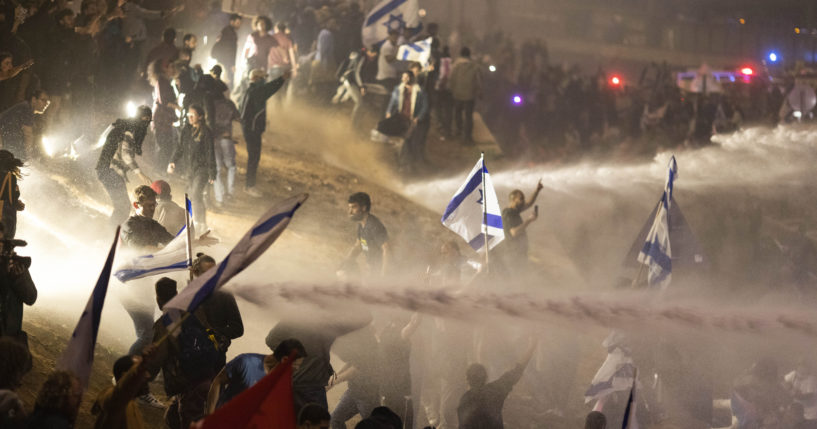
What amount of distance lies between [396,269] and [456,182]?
34.0 feet

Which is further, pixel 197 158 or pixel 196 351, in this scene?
pixel 197 158

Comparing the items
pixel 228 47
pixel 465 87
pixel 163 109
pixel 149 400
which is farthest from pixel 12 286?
pixel 465 87

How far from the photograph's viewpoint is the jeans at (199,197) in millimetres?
16031

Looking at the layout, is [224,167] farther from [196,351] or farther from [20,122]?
[196,351]

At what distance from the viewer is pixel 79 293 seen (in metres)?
12.6

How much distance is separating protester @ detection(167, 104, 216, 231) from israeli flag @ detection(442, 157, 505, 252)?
16.4ft

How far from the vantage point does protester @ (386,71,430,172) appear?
22078 millimetres

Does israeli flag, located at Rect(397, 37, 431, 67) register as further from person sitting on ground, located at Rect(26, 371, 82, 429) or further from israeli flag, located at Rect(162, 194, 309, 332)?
person sitting on ground, located at Rect(26, 371, 82, 429)

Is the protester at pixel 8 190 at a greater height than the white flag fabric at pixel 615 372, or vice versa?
the protester at pixel 8 190

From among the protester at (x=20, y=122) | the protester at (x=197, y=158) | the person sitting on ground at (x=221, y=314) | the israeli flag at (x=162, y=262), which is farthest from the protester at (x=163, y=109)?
the person sitting on ground at (x=221, y=314)

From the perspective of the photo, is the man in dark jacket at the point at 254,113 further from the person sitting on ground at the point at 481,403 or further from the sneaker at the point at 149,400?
the person sitting on ground at the point at 481,403

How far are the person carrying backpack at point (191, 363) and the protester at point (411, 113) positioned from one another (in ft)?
46.6

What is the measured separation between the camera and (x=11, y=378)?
6.05 metres

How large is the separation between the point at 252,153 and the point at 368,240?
6374 millimetres
